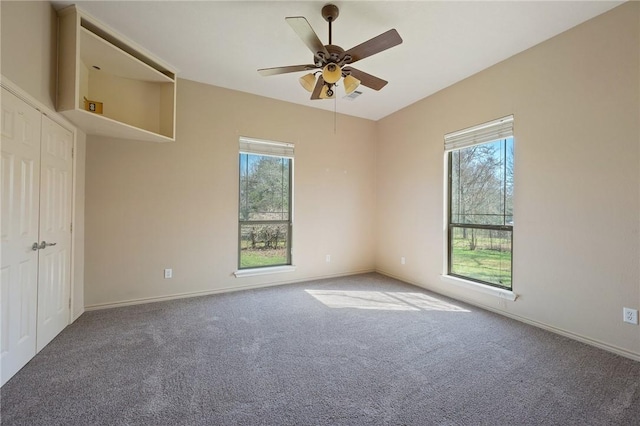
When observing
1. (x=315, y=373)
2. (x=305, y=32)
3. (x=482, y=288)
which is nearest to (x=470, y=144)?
(x=482, y=288)

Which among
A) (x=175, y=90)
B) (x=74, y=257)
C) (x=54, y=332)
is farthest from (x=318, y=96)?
(x=54, y=332)

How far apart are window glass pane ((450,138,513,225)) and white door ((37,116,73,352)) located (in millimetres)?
4532

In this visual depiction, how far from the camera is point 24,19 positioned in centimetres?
204

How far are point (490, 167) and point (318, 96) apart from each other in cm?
232

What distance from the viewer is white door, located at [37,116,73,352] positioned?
2.33m

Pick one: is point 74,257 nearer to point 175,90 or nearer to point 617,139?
point 175,90

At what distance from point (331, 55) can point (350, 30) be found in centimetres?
69

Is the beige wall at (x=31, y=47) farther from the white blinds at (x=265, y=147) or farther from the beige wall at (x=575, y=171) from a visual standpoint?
the beige wall at (x=575, y=171)

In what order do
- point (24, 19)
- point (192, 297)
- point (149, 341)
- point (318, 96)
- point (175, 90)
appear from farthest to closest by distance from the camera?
point (192, 297)
point (175, 90)
point (318, 96)
point (149, 341)
point (24, 19)

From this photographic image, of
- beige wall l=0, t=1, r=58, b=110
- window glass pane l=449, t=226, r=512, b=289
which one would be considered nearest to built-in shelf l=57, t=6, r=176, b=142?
beige wall l=0, t=1, r=58, b=110

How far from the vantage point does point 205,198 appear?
3.83 meters

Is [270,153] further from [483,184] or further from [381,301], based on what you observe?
[483,184]

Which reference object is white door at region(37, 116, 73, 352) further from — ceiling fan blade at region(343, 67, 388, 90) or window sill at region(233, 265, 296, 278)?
ceiling fan blade at region(343, 67, 388, 90)

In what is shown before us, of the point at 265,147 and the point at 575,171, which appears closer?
the point at 575,171
